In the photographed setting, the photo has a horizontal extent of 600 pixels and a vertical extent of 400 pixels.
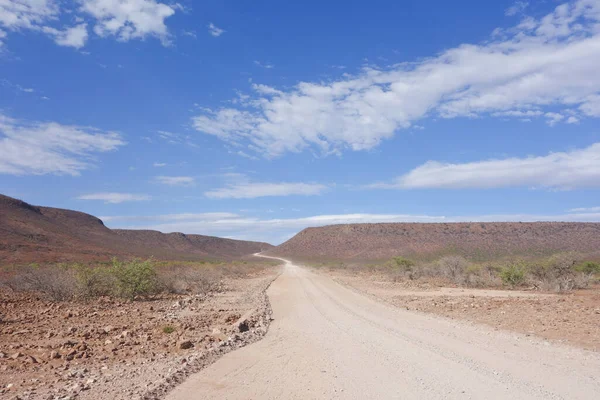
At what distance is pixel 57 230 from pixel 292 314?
251 ft

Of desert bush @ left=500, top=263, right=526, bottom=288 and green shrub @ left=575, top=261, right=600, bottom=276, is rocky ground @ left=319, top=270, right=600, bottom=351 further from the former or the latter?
green shrub @ left=575, top=261, right=600, bottom=276

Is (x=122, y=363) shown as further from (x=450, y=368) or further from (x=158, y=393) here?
(x=450, y=368)

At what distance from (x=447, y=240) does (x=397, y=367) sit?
11128cm

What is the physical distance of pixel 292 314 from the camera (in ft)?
59.2

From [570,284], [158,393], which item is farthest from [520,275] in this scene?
[158,393]

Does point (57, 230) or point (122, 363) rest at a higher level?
point (57, 230)

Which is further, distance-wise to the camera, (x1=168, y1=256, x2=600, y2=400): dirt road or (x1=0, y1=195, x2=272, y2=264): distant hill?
(x1=0, y1=195, x2=272, y2=264): distant hill

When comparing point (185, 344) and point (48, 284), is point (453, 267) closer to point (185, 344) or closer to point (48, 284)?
point (48, 284)

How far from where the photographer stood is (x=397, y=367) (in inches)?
358

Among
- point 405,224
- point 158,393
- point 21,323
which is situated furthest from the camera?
point 405,224

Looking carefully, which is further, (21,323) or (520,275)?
(520,275)

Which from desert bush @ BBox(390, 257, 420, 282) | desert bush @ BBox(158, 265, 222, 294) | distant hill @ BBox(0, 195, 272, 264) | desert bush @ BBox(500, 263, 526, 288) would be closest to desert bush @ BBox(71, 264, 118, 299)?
desert bush @ BBox(158, 265, 222, 294)

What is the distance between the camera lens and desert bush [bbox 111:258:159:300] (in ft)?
73.7

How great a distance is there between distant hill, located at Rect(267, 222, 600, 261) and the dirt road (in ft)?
240
